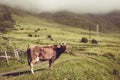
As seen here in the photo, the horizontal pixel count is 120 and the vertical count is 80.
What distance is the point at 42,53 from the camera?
36.7m

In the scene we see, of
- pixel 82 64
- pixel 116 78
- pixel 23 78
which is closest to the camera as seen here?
pixel 23 78

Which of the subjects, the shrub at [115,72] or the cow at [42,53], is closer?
the cow at [42,53]

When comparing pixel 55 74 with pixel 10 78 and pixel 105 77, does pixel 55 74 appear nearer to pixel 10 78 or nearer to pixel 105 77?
pixel 10 78

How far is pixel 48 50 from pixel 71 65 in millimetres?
6610

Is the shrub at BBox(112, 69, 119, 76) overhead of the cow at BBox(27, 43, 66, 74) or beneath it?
beneath

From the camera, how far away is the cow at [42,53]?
1414 inches

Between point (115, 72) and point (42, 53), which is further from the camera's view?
point (115, 72)

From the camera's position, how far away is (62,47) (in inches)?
1505

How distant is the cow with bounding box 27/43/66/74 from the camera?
35906 mm

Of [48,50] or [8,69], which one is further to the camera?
[8,69]

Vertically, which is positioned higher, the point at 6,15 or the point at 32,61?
the point at 6,15

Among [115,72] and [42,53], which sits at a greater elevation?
[42,53]

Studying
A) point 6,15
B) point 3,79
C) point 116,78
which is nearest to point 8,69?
point 3,79

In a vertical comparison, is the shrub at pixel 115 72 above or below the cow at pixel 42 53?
below
